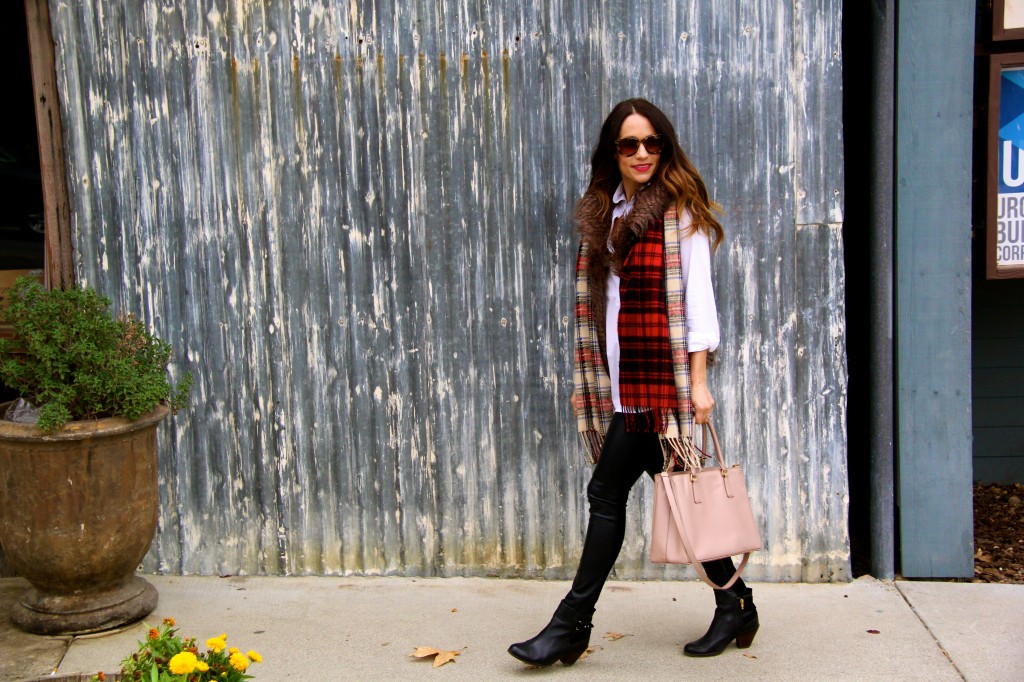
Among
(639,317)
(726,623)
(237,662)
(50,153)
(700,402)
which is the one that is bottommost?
(726,623)

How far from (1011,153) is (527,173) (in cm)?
222

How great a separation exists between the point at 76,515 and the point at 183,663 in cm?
154

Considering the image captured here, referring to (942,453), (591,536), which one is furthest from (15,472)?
(942,453)

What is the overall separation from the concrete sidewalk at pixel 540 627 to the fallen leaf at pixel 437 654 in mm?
28

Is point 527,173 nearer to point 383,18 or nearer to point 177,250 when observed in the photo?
point 383,18

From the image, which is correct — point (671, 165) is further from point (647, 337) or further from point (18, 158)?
point (18, 158)

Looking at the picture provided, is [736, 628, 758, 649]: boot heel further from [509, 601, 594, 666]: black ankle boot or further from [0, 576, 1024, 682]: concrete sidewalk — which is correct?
[509, 601, 594, 666]: black ankle boot

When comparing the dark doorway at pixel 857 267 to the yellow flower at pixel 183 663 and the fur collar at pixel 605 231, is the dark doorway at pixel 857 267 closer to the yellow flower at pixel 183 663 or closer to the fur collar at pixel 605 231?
the fur collar at pixel 605 231

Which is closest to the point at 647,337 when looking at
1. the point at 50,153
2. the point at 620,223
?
the point at 620,223

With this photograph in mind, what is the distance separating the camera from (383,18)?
4.54 metres

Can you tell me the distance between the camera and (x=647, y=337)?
3627mm

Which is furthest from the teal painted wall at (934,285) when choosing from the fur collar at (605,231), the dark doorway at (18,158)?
the dark doorway at (18,158)

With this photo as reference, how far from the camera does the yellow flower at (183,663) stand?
265 cm

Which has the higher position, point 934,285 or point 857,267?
point 857,267
